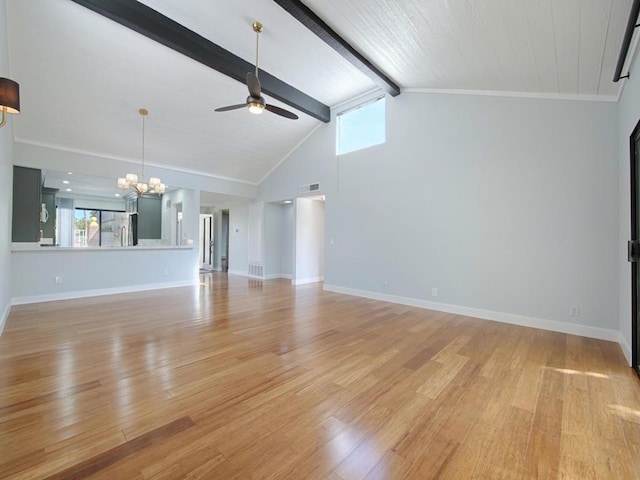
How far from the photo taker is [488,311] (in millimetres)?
4254

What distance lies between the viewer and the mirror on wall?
7.34 meters

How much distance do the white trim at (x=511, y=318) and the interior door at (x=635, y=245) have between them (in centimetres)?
87

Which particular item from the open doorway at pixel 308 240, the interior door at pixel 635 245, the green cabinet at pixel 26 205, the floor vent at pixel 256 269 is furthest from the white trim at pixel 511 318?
the green cabinet at pixel 26 205

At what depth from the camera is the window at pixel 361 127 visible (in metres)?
5.76

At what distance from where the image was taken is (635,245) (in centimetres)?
263

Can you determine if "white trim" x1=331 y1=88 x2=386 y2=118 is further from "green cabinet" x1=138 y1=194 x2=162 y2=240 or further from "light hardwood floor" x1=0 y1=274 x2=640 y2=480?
"green cabinet" x1=138 y1=194 x2=162 y2=240

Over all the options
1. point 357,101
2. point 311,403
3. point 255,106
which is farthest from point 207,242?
point 311,403

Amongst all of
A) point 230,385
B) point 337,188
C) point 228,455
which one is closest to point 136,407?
point 230,385

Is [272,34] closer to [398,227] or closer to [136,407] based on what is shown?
[398,227]

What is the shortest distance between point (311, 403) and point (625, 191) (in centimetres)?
393

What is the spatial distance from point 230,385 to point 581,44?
442cm

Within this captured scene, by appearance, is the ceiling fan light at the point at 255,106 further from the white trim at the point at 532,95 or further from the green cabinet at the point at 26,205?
the green cabinet at the point at 26,205

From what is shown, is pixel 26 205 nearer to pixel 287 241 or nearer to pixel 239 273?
pixel 239 273

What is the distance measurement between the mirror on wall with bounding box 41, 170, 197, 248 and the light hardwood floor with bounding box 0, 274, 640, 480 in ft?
14.6
